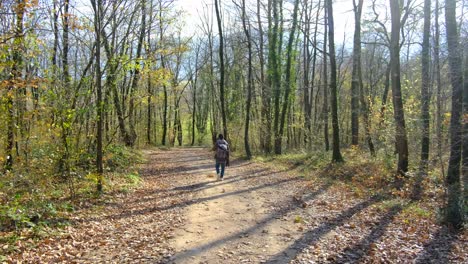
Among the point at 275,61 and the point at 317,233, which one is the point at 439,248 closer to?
the point at 317,233

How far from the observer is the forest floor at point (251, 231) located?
5875 millimetres

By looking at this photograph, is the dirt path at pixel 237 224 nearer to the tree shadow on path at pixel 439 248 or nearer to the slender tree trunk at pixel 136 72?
the tree shadow on path at pixel 439 248

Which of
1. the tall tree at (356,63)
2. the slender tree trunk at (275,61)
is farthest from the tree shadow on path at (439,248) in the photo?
the slender tree trunk at (275,61)

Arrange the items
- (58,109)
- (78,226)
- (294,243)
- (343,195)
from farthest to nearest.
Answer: (343,195)
(58,109)
(78,226)
(294,243)

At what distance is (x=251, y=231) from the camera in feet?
23.1

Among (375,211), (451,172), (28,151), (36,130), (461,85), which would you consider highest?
(461,85)

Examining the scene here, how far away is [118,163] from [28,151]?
5956mm

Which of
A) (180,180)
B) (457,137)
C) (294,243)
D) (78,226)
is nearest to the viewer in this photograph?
(294,243)

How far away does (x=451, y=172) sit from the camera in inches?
397

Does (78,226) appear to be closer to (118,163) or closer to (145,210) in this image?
(145,210)

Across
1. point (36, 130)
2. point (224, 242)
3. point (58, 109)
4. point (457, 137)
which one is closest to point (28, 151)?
point (36, 130)

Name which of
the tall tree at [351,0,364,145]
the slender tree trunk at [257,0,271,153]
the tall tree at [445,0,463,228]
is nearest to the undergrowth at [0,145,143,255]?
the tall tree at [445,0,463,228]

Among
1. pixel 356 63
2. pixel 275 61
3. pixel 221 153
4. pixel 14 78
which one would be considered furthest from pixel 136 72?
pixel 356 63

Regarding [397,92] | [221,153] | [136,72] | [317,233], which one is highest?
[136,72]
